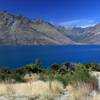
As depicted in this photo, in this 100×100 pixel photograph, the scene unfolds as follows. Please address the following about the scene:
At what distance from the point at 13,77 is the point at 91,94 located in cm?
817

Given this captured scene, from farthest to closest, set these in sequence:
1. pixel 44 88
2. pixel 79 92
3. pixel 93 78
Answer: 1. pixel 93 78
2. pixel 44 88
3. pixel 79 92

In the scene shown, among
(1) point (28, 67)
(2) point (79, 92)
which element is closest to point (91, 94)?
(2) point (79, 92)

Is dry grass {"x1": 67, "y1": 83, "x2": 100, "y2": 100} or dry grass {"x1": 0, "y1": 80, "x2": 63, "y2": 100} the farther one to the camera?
dry grass {"x1": 0, "y1": 80, "x2": 63, "y2": 100}

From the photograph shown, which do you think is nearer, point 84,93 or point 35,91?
point 84,93

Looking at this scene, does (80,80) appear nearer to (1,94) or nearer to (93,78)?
(93,78)

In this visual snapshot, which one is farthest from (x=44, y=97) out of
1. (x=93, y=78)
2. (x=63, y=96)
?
(x=93, y=78)

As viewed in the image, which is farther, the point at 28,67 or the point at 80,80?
the point at 28,67

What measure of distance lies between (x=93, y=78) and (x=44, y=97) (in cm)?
287

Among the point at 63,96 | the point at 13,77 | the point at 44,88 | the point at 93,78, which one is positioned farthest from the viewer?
the point at 13,77

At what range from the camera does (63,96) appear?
353 inches

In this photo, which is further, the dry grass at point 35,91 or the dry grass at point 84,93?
the dry grass at point 35,91

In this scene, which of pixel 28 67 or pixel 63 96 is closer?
pixel 63 96

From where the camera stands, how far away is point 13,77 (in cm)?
1628

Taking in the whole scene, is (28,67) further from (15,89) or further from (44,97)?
(44,97)
